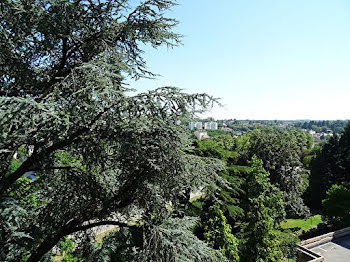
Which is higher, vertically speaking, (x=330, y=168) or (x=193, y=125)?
(x=193, y=125)

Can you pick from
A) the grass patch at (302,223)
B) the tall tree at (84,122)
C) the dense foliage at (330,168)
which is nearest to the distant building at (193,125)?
the tall tree at (84,122)

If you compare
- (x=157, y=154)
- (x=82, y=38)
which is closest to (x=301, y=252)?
(x=157, y=154)

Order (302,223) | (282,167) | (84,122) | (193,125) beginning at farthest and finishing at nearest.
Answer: (302,223)
(282,167)
(193,125)
(84,122)

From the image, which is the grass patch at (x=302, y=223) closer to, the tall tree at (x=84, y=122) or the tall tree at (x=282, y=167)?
the tall tree at (x=282, y=167)

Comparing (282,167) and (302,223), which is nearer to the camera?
(282,167)

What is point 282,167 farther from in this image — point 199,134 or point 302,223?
point 199,134

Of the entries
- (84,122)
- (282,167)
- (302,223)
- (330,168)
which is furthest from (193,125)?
(330,168)

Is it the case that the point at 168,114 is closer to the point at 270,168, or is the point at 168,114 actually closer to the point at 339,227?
the point at 270,168

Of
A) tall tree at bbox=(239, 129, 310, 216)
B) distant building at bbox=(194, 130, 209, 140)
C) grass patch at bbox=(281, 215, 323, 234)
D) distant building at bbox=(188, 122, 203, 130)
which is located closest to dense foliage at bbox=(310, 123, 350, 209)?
grass patch at bbox=(281, 215, 323, 234)

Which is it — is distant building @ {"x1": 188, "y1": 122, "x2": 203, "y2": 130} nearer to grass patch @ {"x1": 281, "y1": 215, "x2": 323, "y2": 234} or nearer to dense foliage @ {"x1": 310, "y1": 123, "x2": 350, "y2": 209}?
grass patch @ {"x1": 281, "y1": 215, "x2": 323, "y2": 234}

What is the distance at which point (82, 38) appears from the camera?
14.7 feet

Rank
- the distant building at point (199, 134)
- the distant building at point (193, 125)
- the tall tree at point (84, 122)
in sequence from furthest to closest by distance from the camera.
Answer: the distant building at point (199, 134) < the distant building at point (193, 125) < the tall tree at point (84, 122)

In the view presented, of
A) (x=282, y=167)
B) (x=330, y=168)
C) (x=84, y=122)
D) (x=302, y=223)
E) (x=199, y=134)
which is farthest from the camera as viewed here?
(x=330, y=168)

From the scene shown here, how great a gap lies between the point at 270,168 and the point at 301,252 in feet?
26.1
